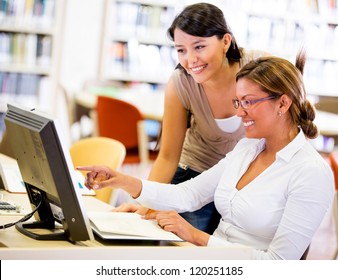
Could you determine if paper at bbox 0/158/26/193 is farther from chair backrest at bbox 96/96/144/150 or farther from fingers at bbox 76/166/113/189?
chair backrest at bbox 96/96/144/150

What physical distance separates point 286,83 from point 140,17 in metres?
5.06

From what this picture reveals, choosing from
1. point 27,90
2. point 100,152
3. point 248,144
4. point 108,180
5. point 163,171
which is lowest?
point 27,90

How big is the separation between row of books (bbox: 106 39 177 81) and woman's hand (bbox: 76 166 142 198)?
4903 mm

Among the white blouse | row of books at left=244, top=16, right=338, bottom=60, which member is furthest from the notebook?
row of books at left=244, top=16, right=338, bottom=60

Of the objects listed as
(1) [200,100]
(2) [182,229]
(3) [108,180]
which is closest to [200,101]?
(1) [200,100]

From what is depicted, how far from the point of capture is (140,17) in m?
7.31

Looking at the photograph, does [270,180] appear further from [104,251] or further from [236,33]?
[236,33]

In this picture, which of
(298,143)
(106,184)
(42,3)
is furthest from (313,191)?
(42,3)

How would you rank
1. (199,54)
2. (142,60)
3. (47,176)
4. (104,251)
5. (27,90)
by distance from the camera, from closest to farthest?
(104,251), (47,176), (199,54), (27,90), (142,60)

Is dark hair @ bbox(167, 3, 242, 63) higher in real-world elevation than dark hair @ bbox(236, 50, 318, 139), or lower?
higher

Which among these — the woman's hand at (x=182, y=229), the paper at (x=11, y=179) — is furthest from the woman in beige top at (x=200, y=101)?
the woman's hand at (x=182, y=229)

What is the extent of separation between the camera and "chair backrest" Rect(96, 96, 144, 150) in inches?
215

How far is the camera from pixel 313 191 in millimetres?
2291
